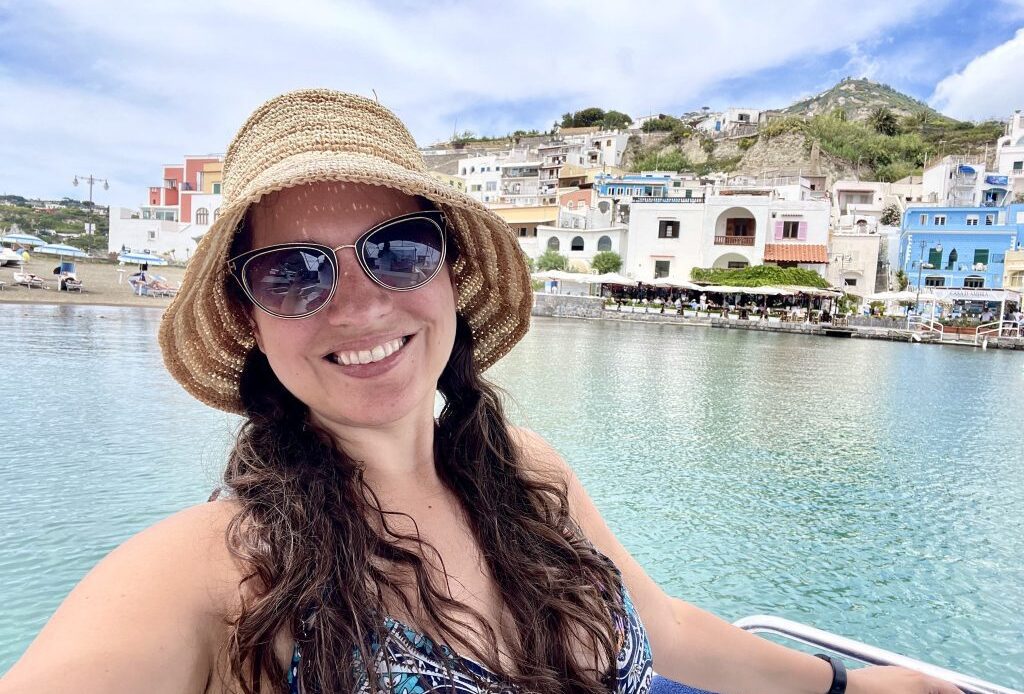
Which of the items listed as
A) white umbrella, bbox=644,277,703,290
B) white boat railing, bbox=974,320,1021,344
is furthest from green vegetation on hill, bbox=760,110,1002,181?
white boat railing, bbox=974,320,1021,344

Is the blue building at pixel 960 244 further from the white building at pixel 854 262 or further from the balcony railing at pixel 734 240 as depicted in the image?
the balcony railing at pixel 734 240

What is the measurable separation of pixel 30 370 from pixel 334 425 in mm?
10038

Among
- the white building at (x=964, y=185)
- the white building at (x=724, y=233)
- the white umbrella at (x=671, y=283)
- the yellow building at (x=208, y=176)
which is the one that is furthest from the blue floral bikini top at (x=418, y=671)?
the yellow building at (x=208, y=176)

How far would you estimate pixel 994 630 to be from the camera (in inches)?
136

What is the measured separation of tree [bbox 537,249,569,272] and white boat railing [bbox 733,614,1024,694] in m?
34.3

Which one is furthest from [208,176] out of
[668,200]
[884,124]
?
[884,124]

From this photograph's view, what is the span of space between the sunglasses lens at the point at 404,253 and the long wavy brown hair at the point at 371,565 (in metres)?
0.23

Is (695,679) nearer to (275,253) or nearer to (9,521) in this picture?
(275,253)

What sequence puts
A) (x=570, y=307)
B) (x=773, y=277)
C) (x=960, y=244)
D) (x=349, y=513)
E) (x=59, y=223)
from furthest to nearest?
(x=59, y=223)
(x=960, y=244)
(x=570, y=307)
(x=773, y=277)
(x=349, y=513)

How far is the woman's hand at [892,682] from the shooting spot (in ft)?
4.85

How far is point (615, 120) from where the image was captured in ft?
250

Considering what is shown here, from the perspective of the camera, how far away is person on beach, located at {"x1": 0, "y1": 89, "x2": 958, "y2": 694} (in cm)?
79

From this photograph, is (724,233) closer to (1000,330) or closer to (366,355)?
(1000,330)

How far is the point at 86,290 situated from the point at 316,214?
28542mm
